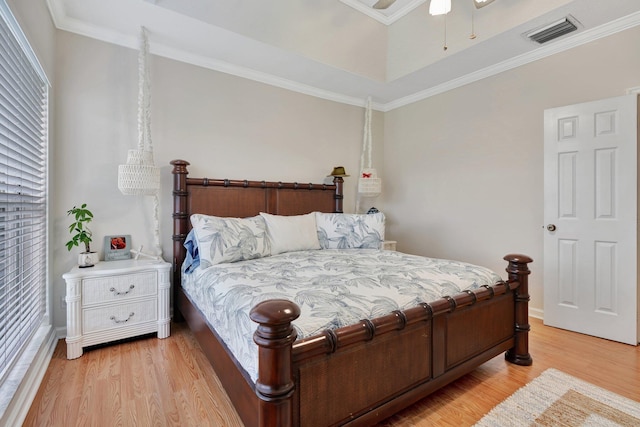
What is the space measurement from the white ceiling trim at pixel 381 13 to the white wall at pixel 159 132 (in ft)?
3.67

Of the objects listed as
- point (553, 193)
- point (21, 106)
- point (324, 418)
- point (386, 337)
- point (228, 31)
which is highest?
point (228, 31)

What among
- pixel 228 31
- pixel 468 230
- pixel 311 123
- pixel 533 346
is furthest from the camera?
pixel 311 123

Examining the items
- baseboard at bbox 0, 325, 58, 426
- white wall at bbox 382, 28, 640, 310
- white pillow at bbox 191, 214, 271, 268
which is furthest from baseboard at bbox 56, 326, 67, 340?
white wall at bbox 382, 28, 640, 310

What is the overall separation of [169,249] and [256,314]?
2320mm

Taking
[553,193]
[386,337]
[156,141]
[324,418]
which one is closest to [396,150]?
[553,193]

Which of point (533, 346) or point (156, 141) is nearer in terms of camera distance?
point (533, 346)

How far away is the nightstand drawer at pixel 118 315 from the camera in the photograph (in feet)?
7.48

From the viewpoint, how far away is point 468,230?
363cm

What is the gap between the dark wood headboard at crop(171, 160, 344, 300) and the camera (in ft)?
9.50

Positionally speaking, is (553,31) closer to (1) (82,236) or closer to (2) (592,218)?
(2) (592,218)

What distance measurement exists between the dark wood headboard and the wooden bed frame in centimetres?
81

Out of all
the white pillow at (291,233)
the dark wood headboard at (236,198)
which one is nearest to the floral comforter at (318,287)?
the white pillow at (291,233)

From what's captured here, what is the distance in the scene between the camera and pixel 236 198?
10.7ft

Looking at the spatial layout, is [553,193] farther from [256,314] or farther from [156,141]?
[156,141]
